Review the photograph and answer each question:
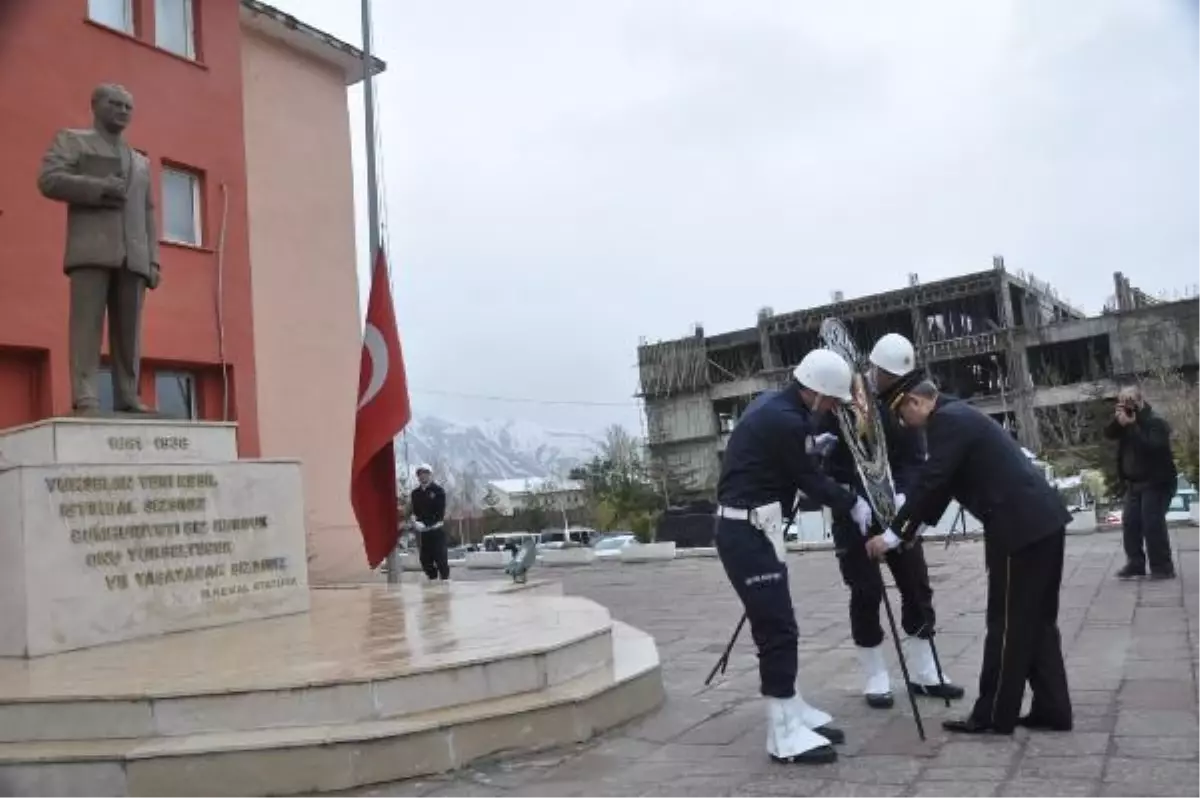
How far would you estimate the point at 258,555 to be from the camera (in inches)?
323

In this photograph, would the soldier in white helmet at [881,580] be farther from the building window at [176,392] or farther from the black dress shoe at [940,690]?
the building window at [176,392]

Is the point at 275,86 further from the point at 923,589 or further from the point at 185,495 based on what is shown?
the point at 923,589

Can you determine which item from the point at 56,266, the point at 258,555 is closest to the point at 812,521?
the point at 56,266

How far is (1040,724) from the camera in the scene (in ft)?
16.5

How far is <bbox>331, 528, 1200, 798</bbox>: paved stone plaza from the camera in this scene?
14.1 ft

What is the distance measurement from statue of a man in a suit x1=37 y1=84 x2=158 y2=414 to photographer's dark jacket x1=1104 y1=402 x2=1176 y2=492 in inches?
352

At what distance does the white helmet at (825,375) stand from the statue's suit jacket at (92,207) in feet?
17.7

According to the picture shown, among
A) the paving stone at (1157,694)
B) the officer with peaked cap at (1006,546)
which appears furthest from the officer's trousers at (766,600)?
the paving stone at (1157,694)

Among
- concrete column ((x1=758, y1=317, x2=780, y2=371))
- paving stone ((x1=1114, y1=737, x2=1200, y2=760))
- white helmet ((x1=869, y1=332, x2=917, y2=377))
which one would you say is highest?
concrete column ((x1=758, y1=317, x2=780, y2=371))

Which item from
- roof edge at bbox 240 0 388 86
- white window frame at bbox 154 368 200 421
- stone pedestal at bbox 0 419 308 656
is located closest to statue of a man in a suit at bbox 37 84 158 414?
stone pedestal at bbox 0 419 308 656

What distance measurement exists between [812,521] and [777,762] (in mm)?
22898

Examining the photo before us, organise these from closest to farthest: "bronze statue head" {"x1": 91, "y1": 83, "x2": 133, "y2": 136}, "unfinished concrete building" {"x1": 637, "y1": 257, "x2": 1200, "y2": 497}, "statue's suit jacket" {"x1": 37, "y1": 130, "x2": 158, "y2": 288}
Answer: "statue's suit jacket" {"x1": 37, "y1": 130, "x2": 158, "y2": 288}
"bronze statue head" {"x1": 91, "y1": 83, "x2": 133, "y2": 136}
"unfinished concrete building" {"x1": 637, "y1": 257, "x2": 1200, "y2": 497}

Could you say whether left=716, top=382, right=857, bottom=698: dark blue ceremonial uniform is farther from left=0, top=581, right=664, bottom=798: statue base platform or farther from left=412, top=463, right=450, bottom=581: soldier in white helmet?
left=412, top=463, right=450, bottom=581: soldier in white helmet

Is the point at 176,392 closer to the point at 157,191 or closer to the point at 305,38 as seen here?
the point at 157,191
